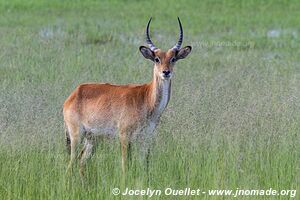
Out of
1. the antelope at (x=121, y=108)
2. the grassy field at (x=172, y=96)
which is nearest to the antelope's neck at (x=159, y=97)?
the antelope at (x=121, y=108)

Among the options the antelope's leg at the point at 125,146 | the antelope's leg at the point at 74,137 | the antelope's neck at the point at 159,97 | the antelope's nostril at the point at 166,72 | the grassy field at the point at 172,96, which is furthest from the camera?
the antelope's leg at the point at 74,137

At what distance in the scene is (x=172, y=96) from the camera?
10.7 metres

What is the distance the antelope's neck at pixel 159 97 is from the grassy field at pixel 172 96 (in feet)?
1.03

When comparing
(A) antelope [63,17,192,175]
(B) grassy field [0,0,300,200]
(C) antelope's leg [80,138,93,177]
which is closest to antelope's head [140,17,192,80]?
(A) antelope [63,17,192,175]

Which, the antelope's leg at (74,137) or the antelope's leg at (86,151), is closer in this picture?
the antelope's leg at (86,151)

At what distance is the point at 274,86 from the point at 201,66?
10.5 feet

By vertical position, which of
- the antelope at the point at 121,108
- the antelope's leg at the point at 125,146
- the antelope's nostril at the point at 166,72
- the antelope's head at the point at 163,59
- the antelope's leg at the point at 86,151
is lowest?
the antelope's leg at the point at 86,151

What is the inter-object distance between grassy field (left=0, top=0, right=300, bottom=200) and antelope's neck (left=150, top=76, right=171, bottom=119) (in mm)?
314

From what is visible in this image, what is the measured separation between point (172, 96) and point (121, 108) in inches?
101

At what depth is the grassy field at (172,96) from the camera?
24.2 ft

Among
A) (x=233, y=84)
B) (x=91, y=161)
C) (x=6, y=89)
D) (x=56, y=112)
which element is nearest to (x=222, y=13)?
(x=233, y=84)

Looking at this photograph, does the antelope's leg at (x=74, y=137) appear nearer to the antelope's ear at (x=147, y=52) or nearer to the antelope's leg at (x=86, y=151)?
the antelope's leg at (x=86, y=151)

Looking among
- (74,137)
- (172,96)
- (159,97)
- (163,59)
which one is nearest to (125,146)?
(159,97)

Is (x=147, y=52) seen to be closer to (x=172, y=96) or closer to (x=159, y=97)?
(x=159, y=97)
